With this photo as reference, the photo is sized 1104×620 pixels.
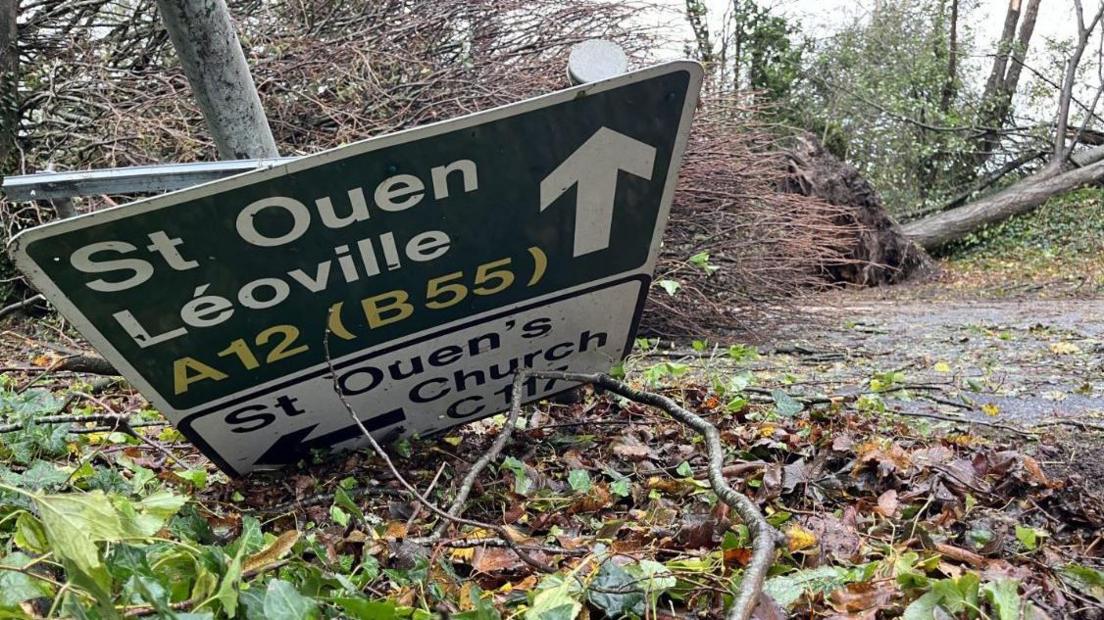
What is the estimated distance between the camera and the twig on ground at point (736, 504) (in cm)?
107

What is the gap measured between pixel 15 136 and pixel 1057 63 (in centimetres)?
1910

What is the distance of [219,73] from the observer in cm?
209

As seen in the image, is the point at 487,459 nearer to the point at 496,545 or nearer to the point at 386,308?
the point at 496,545

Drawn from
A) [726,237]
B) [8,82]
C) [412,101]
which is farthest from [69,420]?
[8,82]

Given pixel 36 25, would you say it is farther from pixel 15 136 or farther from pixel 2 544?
pixel 2 544

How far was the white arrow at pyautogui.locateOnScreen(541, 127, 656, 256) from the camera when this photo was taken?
4.94 feet

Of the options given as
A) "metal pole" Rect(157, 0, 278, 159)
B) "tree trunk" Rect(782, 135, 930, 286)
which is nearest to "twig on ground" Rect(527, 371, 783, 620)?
"metal pole" Rect(157, 0, 278, 159)

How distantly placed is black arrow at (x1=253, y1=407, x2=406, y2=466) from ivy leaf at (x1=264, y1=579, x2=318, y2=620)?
0.92m

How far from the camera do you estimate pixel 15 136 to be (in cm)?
618

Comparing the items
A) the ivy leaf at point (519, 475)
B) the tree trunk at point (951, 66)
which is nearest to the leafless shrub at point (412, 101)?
the ivy leaf at point (519, 475)

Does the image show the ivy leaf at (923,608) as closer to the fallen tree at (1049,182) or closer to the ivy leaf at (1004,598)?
the ivy leaf at (1004,598)

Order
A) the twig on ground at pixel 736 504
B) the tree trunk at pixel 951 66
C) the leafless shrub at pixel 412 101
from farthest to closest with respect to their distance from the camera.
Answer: the tree trunk at pixel 951 66 < the leafless shrub at pixel 412 101 < the twig on ground at pixel 736 504

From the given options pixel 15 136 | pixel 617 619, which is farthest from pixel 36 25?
pixel 617 619

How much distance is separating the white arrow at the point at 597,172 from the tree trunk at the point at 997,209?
13.3 metres
